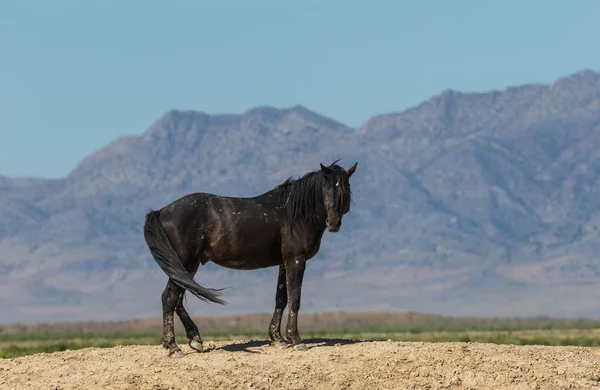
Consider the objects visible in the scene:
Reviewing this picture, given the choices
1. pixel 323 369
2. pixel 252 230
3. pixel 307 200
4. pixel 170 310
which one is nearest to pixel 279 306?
pixel 252 230

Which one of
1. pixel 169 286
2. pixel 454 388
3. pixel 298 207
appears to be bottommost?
pixel 454 388

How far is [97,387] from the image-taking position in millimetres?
17891

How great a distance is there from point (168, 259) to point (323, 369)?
3.33 meters

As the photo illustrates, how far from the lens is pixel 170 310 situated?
19.7 metres

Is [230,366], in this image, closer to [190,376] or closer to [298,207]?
[190,376]

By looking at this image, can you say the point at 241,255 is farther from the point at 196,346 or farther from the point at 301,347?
the point at 301,347

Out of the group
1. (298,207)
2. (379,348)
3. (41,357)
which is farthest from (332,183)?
(41,357)

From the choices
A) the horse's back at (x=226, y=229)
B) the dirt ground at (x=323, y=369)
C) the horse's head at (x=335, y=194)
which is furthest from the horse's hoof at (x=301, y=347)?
the horse's head at (x=335, y=194)

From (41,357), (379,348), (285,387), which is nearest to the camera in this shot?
(285,387)

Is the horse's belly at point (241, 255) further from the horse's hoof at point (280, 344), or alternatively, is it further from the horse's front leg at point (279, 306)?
the horse's hoof at point (280, 344)

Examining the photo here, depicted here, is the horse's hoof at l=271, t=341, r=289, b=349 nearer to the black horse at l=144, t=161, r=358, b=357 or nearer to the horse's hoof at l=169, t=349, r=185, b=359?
the black horse at l=144, t=161, r=358, b=357

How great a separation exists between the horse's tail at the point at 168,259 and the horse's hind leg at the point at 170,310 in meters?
0.23

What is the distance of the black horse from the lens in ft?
65.1

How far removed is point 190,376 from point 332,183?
170 inches
